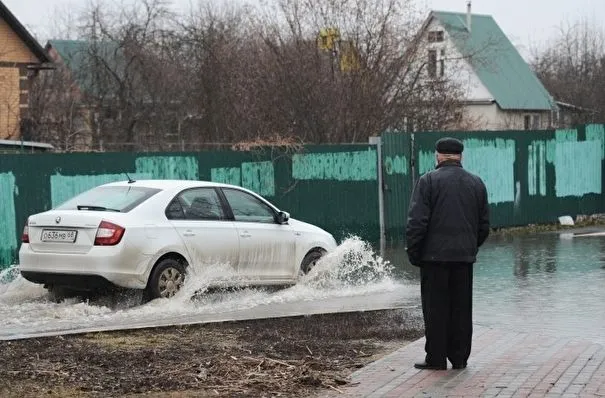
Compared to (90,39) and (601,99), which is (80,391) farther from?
(601,99)

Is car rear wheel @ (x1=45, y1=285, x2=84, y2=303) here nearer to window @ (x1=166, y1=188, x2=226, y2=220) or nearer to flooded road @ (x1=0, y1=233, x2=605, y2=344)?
flooded road @ (x1=0, y1=233, x2=605, y2=344)

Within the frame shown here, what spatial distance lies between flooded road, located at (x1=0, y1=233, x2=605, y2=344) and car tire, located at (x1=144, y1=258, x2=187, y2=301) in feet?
0.44

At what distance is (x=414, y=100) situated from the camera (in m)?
30.0

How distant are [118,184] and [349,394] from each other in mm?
6627

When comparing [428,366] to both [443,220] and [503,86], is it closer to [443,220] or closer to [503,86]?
[443,220]

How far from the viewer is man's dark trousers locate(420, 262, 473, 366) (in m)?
9.16

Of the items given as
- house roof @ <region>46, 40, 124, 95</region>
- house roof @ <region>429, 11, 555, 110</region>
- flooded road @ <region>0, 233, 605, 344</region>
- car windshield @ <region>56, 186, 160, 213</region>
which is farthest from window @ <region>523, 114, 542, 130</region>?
car windshield @ <region>56, 186, 160, 213</region>

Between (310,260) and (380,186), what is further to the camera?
(380,186)

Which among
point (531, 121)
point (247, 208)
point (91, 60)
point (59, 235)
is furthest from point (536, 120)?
point (59, 235)

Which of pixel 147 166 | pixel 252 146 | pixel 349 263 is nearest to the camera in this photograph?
pixel 349 263

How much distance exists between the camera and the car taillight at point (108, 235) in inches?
508

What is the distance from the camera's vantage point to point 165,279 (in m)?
13.4

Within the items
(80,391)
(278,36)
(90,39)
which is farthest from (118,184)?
(90,39)

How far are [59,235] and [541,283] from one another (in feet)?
21.2
